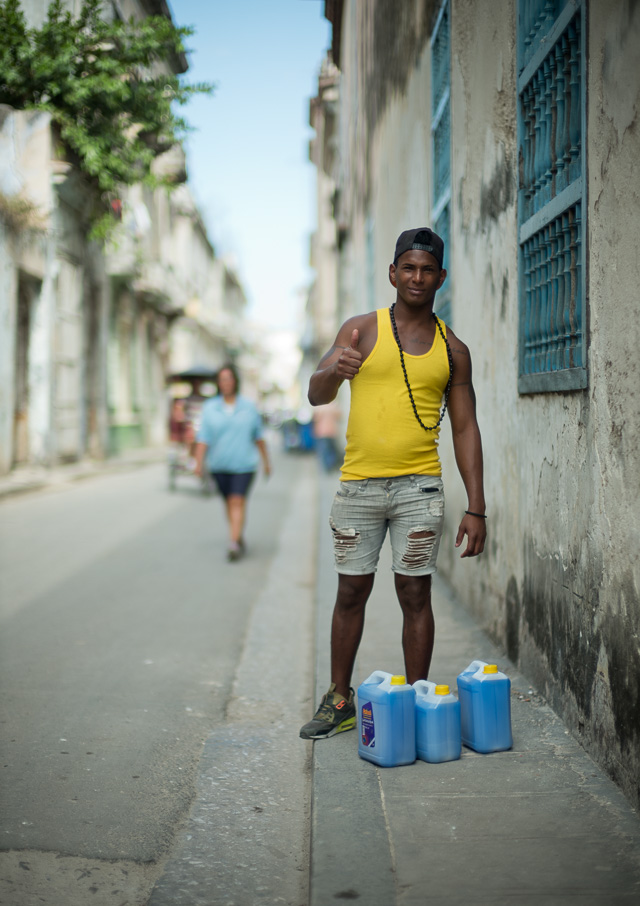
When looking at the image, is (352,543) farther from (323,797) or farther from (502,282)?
(502,282)

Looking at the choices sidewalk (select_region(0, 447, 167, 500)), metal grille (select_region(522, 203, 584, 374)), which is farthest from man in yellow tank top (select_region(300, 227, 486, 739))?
sidewalk (select_region(0, 447, 167, 500))

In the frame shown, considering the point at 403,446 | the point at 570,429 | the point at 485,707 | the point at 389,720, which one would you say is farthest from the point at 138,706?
the point at 570,429

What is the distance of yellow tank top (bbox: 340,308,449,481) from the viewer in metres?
3.60

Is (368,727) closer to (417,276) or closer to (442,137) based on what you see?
(417,276)

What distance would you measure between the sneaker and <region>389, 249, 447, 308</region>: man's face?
1611 mm

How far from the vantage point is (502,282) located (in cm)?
491

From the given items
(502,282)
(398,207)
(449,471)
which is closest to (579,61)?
(502,282)

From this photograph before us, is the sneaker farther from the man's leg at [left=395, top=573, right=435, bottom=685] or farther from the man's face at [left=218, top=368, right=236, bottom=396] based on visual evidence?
the man's face at [left=218, top=368, right=236, bottom=396]

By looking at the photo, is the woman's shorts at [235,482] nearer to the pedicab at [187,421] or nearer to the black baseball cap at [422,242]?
the black baseball cap at [422,242]

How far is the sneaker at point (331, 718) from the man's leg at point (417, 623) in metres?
0.31

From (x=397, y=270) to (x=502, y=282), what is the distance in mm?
1451

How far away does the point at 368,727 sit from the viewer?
3475mm

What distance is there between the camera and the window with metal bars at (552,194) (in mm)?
3553

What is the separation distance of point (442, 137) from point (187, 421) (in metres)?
11.0
